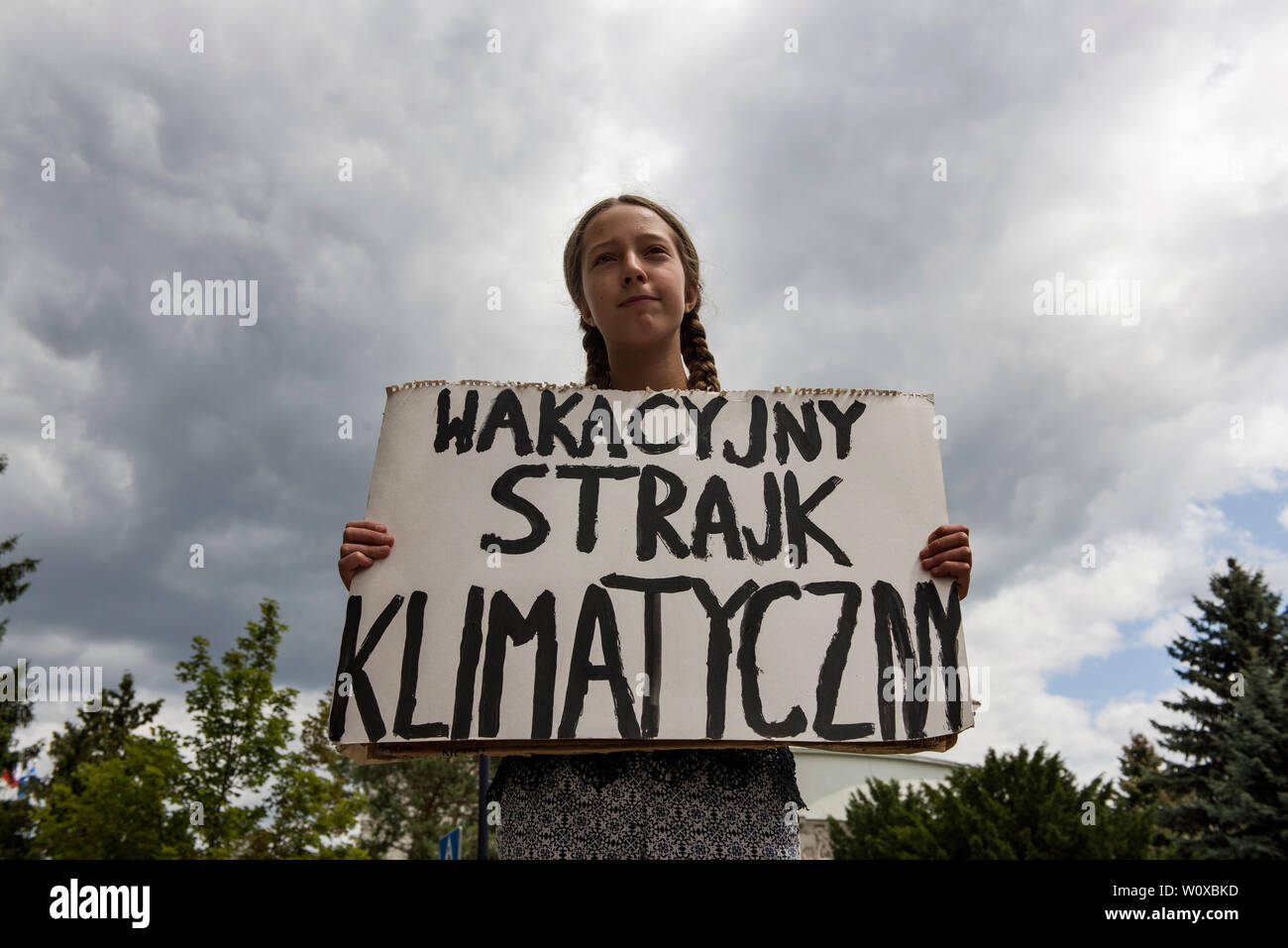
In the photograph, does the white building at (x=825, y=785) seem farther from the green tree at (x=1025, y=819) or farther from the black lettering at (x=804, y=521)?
the black lettering at (x=804, y=521)

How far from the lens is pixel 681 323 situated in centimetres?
313

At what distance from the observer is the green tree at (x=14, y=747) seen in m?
31.0

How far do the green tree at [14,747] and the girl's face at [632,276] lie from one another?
118 ft

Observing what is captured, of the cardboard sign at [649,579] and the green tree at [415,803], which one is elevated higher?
the cardboard sign at [649,579]

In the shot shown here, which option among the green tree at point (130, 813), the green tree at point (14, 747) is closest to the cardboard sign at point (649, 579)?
A: the green tree at point (130, 813)

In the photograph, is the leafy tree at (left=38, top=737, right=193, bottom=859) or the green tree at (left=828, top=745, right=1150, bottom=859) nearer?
the leafy tree at (left=38, top=737, right=193, bottom=859)

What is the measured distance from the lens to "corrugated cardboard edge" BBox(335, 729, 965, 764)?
2.24m

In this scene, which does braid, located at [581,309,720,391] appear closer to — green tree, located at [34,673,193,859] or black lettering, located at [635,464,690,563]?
black lettering, located at [635,464,690,563]

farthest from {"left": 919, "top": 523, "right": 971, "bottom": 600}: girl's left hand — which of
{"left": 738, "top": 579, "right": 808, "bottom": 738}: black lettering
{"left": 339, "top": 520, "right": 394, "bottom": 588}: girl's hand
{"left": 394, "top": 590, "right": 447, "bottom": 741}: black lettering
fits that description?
{"left": 339, "top": 520, "right": 394, "bottom": 588}: girl's hand

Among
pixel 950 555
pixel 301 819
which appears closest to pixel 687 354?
pixel 950 555

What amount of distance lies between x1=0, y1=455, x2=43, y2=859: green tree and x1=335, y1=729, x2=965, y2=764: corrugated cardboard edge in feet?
117

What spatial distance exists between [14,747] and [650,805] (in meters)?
41.6
